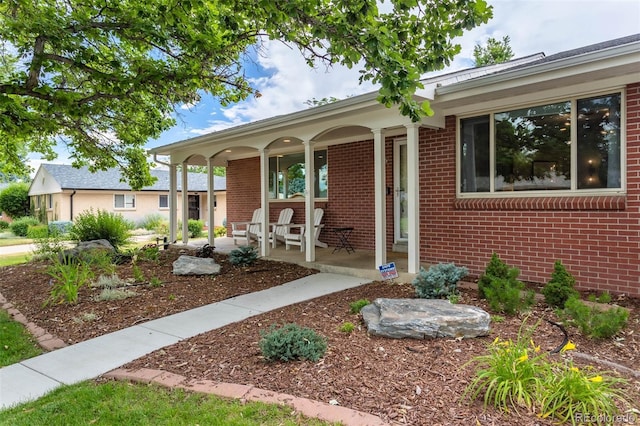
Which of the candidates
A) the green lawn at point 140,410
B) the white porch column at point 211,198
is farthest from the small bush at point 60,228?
the green lawn at point 140,410

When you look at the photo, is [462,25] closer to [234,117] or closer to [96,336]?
[96,336]

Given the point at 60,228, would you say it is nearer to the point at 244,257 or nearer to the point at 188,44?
the point at 244,257

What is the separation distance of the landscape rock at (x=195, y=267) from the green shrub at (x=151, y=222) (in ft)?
50.4

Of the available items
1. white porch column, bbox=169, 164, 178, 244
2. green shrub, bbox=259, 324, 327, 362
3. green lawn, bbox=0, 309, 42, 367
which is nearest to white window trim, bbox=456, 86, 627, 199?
green shrub, bbox=259, 324, 327, 362

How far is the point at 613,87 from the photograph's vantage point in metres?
4.73

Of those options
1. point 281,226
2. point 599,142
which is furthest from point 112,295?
point 599,142

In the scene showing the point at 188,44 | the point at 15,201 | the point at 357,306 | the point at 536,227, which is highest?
the point at 188,44

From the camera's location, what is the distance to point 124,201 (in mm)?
25375

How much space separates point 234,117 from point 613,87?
70.0 feet

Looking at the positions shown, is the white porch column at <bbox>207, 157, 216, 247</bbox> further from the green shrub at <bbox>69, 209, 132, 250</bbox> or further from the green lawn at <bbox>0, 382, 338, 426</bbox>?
the green lawn at <bbox>0, 382, 338, 426</bbox>

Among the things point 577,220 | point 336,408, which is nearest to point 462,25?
point 577,220

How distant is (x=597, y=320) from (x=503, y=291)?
895 mm

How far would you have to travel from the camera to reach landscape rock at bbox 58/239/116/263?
26.8 ft

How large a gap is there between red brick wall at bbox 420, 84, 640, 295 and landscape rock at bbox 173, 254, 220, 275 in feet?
12.3
